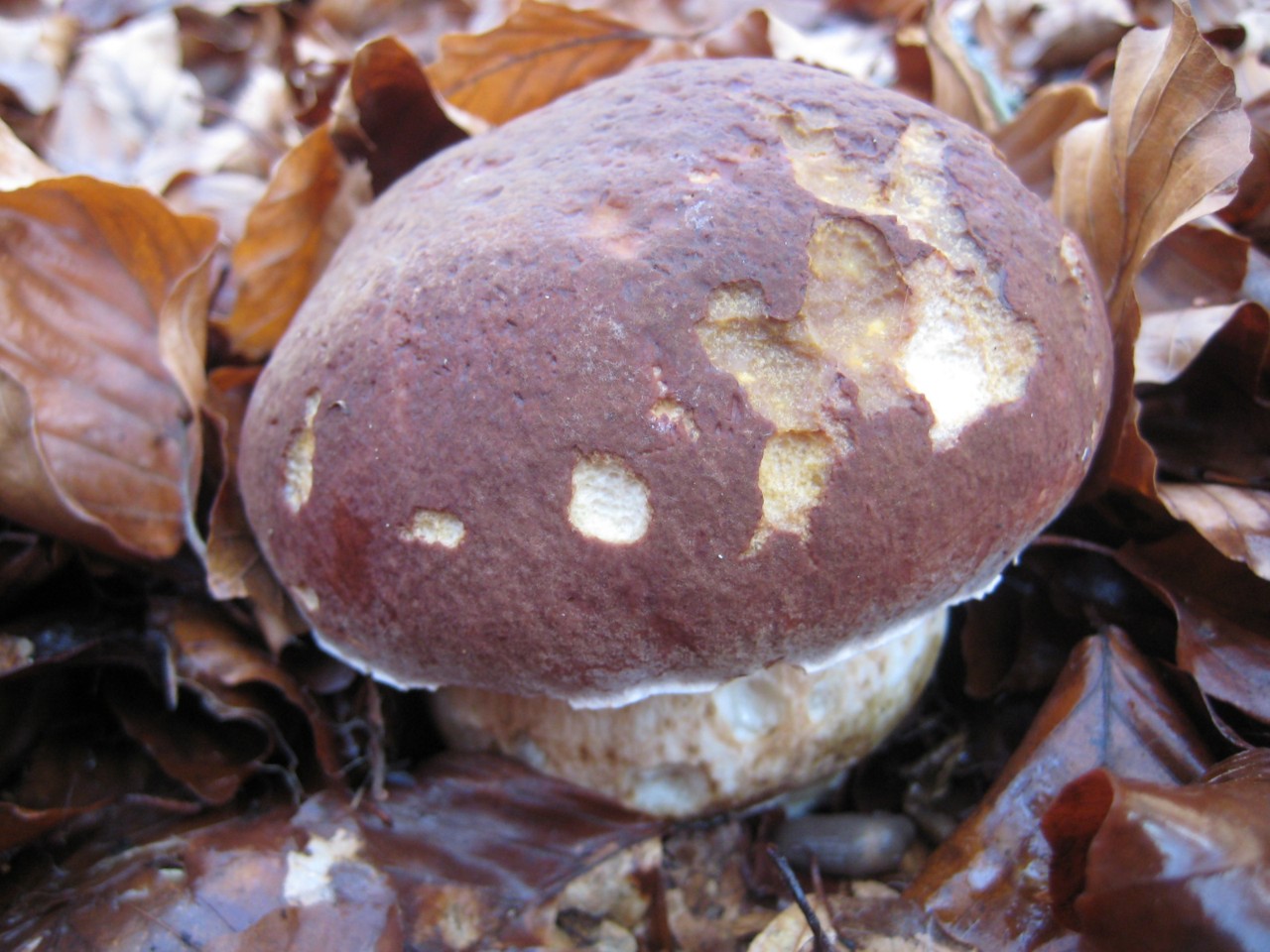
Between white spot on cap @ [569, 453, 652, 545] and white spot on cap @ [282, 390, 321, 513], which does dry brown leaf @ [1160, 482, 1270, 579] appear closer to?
white spot on cap @ [569, 453, 652, 545]

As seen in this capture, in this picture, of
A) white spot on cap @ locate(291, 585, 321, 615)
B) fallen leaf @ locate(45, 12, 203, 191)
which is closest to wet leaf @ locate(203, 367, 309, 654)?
white spot on cap @ locate(291, 585, 321, 615)

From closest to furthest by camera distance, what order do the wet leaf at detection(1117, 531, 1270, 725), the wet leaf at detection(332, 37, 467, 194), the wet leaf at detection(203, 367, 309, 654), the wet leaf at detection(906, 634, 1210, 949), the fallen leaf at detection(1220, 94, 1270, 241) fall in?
the wet leaf at detection(906, 634, 1210, 949) < the wet leaf at detection(1117, 531, 1270, 725) < the wet leaf at detection(203, 367, 309, 654) < the fallen leaf at detection(1220, 94, 1270, 241) < the wet leaf at detection(332, 37, 467, 194)

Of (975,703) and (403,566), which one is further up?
(403,566)

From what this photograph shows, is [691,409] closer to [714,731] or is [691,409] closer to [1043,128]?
[714,731]

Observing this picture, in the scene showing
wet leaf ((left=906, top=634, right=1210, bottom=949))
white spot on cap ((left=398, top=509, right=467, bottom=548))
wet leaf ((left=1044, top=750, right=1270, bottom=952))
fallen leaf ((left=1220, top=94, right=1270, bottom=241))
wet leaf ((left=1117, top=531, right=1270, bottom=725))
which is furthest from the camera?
fallen leaf ((left=1220, top=94, right=1270, bottom=241))

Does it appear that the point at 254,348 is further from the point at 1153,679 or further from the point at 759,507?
the point at 1153,679

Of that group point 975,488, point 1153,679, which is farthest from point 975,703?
point 975,488
